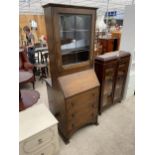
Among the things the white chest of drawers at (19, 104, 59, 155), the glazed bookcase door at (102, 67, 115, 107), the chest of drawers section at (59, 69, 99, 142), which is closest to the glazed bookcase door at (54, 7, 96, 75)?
the chest of drawers section at (59, 69, 99, 142)

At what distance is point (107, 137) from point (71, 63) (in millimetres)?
1306

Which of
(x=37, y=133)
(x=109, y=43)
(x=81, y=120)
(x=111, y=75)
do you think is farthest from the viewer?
(x=109, y=43)

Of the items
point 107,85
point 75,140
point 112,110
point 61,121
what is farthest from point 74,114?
point 112,110

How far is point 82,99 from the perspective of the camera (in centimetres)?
192

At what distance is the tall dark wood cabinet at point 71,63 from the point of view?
1.54 m

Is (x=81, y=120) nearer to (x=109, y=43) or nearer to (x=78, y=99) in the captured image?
(x=78, y=99)

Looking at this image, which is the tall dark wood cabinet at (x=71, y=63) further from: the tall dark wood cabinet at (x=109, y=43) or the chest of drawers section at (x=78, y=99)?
the tall dark wood cabinet at (x=109, y=43)

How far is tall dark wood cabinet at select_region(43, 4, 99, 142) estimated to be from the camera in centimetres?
154

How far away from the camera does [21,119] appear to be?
1.61 meters

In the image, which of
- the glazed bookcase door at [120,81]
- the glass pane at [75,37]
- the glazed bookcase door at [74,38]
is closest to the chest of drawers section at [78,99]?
the glazed bookcase door at [74,38]

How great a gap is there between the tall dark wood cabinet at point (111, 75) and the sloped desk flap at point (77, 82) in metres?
0.30

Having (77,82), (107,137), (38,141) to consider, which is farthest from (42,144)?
(107,137)

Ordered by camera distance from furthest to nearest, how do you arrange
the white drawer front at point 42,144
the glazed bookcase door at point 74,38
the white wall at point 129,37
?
the white wall at point 129,37 < the glazed bookcase door at point 74,38 < the white drawer front at point 42,144
